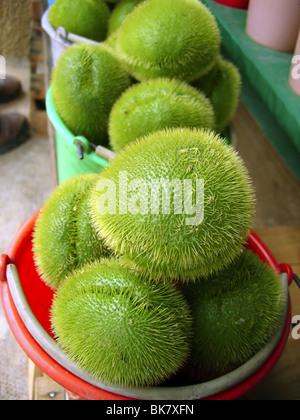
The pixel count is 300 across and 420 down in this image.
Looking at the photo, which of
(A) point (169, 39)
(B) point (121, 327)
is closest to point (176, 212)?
(B) point (121, 327)

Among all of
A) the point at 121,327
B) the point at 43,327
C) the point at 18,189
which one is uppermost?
the point at 121,327

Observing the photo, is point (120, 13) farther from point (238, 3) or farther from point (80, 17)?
point (238, 3)

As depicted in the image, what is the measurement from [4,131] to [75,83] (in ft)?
3.61

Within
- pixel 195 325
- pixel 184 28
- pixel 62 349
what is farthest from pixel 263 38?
pixel 62 349

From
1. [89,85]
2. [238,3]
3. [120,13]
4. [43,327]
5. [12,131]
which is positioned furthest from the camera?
[12,131]

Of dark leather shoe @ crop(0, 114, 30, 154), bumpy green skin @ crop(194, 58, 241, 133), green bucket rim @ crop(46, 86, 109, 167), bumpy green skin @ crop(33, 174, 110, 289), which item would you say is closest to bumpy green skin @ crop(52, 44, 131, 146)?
green bucket rim @ crop(46, 86, 109, 167)

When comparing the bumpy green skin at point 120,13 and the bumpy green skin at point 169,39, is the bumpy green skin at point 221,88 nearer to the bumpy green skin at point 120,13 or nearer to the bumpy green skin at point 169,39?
the bumpy green skin at point 169,39

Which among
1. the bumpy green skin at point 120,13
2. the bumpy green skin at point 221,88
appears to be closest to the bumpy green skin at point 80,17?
the bumpy green skin at point 120,13

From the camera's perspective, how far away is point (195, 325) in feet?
1.98

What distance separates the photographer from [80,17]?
107 centimetres

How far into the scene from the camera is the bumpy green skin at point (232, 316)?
0.59 meters

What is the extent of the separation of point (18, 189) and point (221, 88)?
1009 mm

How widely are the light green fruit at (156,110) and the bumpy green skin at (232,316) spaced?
295 millimetres
